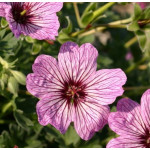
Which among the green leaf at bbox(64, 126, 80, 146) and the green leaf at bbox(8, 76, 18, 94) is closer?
the green leaf at bbox(8, 76, 18, 94)

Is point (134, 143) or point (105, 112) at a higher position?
point (105, 112)

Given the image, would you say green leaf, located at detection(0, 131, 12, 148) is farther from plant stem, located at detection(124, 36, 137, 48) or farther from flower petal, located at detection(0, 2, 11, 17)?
plant stem, located at detection(124, 36, 137, 48)

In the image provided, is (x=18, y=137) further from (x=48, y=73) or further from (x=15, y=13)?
(x=15, y=13)

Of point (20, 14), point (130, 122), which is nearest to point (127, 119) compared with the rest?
point (130, 122)

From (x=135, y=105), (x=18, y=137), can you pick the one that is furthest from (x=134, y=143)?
(x=18, y=137)

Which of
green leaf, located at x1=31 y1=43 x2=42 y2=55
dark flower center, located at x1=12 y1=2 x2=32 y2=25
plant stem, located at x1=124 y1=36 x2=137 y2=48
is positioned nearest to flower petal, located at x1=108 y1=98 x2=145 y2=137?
green leaf, located at x1=31 y1=43 x2=42 y2=55

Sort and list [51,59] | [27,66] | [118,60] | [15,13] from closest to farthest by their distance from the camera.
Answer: [51,59] → [15,13] → [27,66] → [118,60]

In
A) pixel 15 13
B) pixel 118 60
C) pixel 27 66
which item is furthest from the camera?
pixel 118 60
